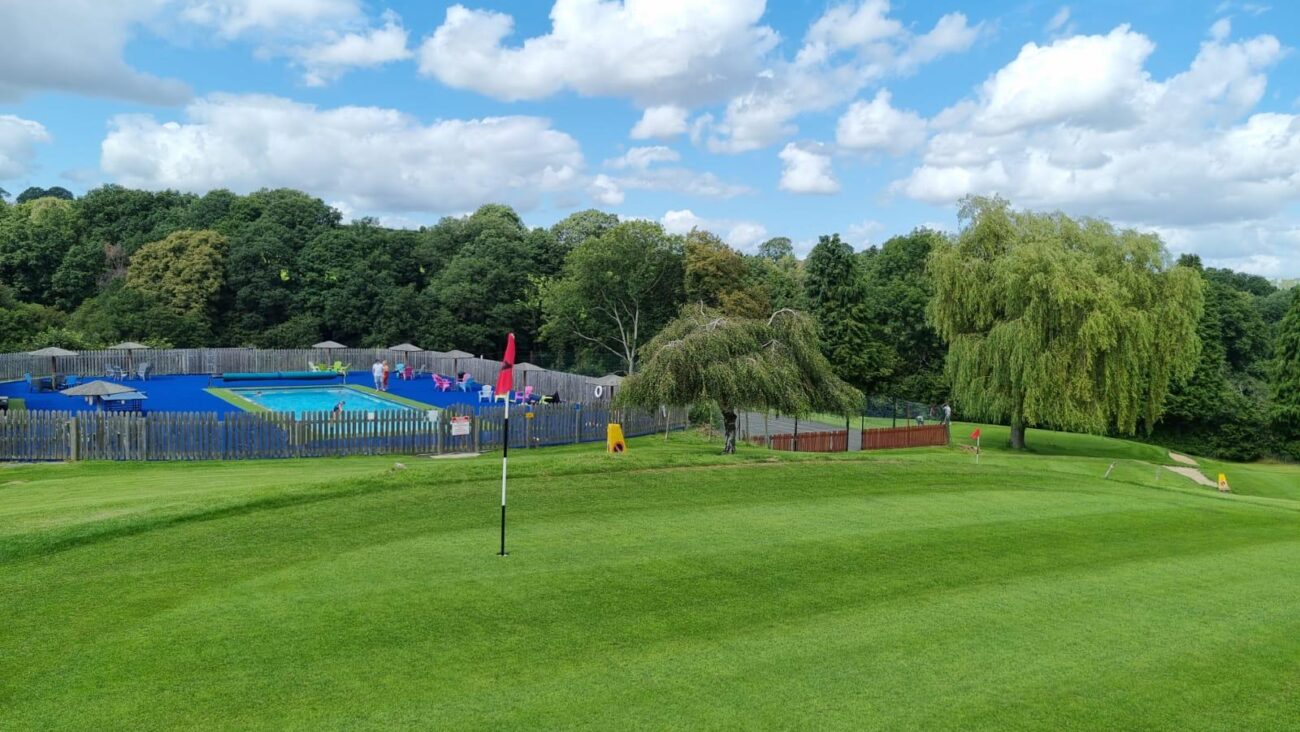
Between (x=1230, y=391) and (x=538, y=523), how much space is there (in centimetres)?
5469

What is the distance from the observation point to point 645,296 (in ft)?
195

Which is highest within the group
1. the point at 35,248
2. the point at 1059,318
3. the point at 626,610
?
the point at 35,248

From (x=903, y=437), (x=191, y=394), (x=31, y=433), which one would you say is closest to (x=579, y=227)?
(x=191, y=394)

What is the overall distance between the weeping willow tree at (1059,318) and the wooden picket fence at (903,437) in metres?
1.87

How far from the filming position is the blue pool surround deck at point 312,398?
44.7m

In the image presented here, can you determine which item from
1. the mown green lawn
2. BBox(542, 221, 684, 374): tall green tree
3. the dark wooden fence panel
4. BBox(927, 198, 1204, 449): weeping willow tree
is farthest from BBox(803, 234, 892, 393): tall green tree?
the dark wooden fence panel

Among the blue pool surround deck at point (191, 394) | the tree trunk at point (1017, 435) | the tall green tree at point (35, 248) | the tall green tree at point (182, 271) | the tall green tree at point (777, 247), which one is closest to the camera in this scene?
the tree trunk at point (1017, 435)

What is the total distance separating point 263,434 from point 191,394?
2353cm

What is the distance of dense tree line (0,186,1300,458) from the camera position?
116ft

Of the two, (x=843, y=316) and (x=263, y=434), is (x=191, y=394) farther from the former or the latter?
(x=843, y=316)

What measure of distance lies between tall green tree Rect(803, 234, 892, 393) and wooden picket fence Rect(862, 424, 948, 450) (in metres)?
18.8

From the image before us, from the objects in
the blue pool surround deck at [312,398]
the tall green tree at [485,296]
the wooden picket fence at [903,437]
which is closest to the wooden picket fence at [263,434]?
the wooden picket fence at [903,437]

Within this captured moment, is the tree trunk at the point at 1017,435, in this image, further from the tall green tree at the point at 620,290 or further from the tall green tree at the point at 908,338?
the tall green tree at the point at 620,290

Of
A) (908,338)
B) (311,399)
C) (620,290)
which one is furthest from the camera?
(908,338)
